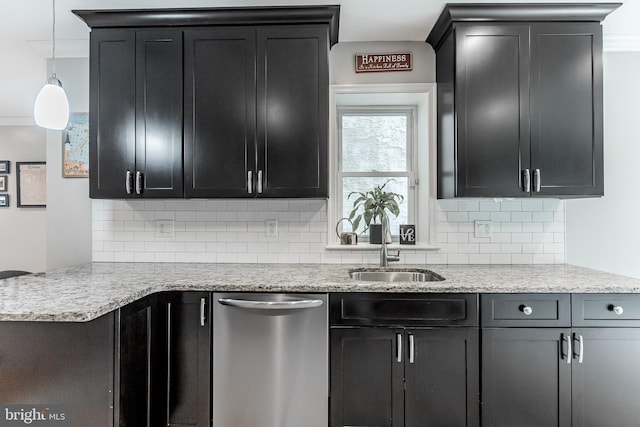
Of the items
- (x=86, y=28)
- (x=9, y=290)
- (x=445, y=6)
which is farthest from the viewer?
(x=86, y=28)

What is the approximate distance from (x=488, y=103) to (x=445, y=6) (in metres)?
0.62

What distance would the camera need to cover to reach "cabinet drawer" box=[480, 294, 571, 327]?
74.2 inches

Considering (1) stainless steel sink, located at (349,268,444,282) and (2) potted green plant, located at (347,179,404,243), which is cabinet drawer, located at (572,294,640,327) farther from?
(2) potted green plant, located at (347,179,404,243)

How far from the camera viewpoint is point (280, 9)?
2.25 metres

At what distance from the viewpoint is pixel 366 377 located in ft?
6.34

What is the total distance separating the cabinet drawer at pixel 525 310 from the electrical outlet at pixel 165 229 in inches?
81.7

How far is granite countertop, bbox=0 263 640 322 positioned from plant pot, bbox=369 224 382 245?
0.17 m

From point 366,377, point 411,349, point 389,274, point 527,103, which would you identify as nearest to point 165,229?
point 389,274

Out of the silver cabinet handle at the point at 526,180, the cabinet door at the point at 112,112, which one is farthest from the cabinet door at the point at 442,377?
the cabinet door at the point at 112,112

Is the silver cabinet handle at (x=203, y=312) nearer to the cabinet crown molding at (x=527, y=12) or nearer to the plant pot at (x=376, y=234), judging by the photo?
the plant pot at (x=376, y=234)

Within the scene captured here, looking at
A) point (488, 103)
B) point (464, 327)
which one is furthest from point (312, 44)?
point (464, 327)

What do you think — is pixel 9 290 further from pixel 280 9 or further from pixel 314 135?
pixel 280 9

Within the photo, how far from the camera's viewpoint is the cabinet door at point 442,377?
6.25 feet

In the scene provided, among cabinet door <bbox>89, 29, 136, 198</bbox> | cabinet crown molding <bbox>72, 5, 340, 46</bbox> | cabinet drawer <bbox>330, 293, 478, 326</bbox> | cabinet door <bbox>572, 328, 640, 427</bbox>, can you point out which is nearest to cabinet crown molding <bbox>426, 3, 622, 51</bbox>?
cabinet crown molding <bbox>72, 5, 340, 46</bbox>
